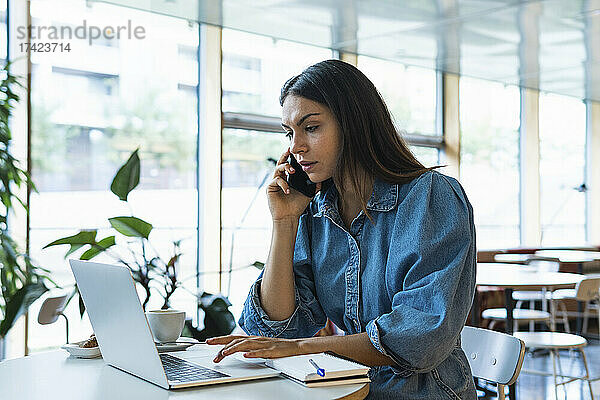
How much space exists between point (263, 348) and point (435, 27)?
16.4 feet

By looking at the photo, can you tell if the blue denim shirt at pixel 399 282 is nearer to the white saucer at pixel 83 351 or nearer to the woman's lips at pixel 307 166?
the woman's lips at pixel 307 166

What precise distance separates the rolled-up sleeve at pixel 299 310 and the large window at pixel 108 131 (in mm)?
3485

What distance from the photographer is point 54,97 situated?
16.4 ft

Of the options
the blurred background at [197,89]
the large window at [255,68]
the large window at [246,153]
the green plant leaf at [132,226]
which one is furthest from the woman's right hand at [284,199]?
the large window at [255,68]

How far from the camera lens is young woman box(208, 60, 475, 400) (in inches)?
55.9

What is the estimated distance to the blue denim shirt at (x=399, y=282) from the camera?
141 centimetres

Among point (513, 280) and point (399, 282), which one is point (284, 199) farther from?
point (513, 280)

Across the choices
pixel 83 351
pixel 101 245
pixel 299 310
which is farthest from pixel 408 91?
pixel 83 351

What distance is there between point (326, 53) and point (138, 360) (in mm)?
5817

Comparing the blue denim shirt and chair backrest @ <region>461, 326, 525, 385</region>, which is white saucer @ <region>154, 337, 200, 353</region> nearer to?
the blue denim shirt

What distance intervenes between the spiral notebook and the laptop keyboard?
119mm

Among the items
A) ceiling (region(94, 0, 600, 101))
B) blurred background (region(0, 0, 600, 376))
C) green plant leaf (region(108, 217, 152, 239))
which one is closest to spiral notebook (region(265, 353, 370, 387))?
green plant leaf (region(108, 217, 152, 239))

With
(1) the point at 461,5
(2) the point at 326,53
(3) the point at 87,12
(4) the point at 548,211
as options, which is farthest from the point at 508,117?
(3) the point at 87,12

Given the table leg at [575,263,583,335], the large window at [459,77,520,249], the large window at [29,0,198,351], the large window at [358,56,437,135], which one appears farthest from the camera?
the large window at [459,77,520,249]
